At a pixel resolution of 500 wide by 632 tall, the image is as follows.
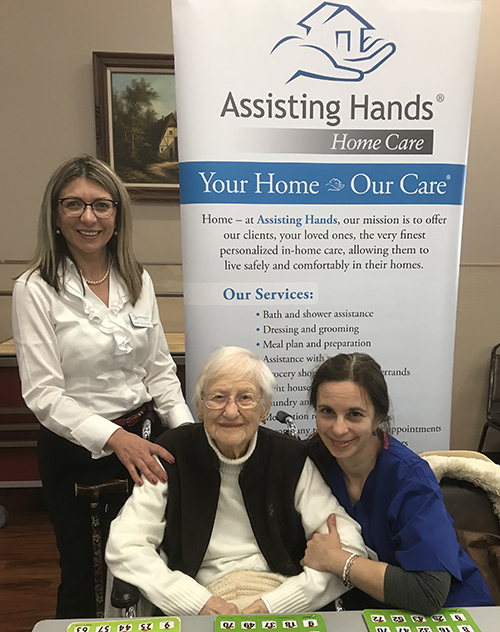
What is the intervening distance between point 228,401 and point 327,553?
0.47m

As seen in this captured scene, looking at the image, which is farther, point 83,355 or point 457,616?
point 83,355

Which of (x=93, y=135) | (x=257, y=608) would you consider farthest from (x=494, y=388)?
(x=93, y=135)

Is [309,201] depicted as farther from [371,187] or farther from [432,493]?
[432,493]

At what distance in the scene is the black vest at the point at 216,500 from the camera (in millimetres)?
1396

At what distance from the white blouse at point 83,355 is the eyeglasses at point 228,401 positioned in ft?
1.32

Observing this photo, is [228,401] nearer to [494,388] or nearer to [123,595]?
[123,595]

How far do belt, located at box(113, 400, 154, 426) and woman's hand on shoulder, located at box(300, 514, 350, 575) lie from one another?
78cm

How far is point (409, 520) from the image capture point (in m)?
1.27

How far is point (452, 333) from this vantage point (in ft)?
7.45

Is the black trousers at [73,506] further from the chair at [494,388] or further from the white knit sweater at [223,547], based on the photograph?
the chair at [494,388]

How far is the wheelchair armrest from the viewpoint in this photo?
1192 mm

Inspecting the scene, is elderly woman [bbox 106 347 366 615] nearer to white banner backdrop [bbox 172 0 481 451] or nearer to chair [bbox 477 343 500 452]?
white banner backdrop [bbox 172 0 481 451]

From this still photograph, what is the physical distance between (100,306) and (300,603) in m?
1.10

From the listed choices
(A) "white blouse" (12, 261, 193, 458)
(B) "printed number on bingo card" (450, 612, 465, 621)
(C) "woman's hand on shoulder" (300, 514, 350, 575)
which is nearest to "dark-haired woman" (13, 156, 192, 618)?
(A) "white blouse" (12, 261, 193, 458)
